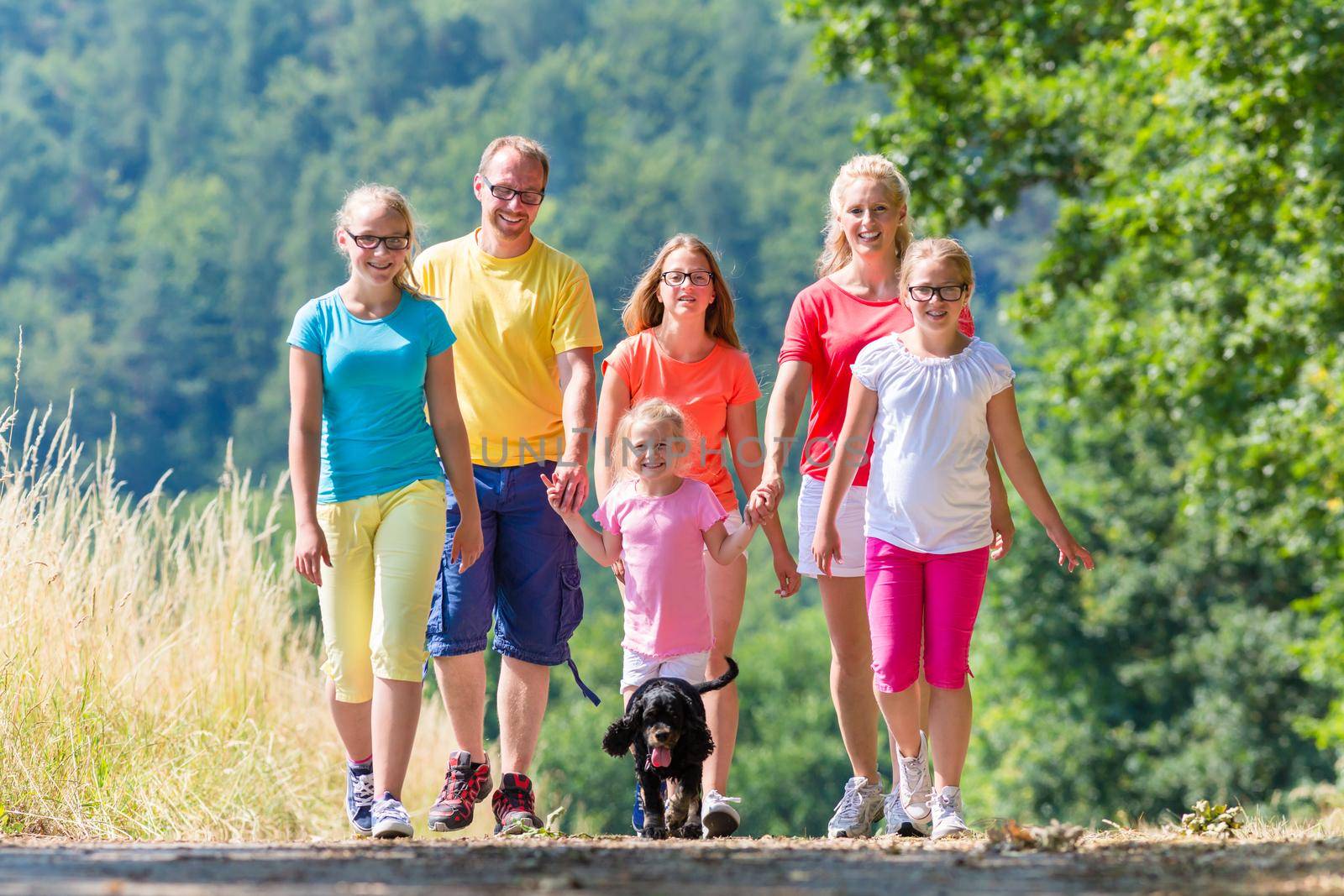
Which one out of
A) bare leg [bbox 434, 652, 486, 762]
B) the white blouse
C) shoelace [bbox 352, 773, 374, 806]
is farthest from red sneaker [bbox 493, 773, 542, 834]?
the white blouse

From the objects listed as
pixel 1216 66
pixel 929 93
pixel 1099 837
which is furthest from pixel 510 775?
pixel 929 93

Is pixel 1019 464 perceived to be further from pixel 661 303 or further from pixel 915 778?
pixel 661 303

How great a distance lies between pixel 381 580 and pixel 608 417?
2.90 ft

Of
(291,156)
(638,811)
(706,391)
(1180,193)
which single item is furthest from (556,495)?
(291,156)

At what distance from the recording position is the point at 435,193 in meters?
77.9

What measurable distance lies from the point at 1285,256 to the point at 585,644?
36.6 m

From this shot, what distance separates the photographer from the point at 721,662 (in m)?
4.75

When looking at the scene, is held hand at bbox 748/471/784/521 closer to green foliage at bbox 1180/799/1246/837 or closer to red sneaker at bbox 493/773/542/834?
red sneaker at bbox 493/773/542/834

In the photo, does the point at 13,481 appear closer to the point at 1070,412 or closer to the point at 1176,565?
the point at 1070,412

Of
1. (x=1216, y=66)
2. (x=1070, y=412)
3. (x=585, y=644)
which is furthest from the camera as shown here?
(x=585, y=644)

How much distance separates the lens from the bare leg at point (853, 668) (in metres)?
4.79

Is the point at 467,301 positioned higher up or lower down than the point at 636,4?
lower down

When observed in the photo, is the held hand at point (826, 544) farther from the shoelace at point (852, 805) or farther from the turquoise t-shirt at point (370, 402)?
the turquoise t-shirt at point (370, 402)

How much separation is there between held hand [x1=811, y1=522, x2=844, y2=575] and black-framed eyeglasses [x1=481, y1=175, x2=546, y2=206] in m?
1.22
